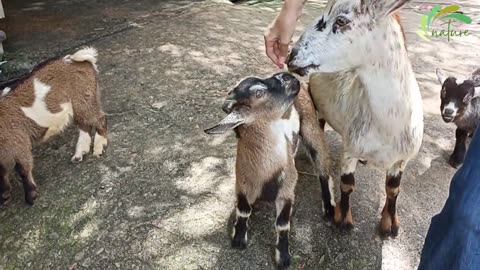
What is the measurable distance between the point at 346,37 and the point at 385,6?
0.72 ft

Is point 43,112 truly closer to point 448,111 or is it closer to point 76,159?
point 76,159

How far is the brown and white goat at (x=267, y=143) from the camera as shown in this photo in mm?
2547

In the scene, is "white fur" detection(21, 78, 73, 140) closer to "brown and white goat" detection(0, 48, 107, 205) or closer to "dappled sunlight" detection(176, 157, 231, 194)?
"brown and white goat" detection(0, 48, 107, 205)

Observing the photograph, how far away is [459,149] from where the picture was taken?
3775 mm

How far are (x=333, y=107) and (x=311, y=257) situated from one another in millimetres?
880

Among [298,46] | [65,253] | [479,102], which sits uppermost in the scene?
[298,46]

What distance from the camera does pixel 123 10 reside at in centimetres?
729

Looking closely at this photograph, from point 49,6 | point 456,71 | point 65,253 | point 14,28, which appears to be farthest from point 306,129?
point 49,6

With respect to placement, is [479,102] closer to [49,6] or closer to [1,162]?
[1,162]

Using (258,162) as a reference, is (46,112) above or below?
below

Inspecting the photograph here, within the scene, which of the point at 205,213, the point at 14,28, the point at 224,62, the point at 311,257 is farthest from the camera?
the point at 14,28

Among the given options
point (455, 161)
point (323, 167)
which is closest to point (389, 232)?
point (323, 167)
